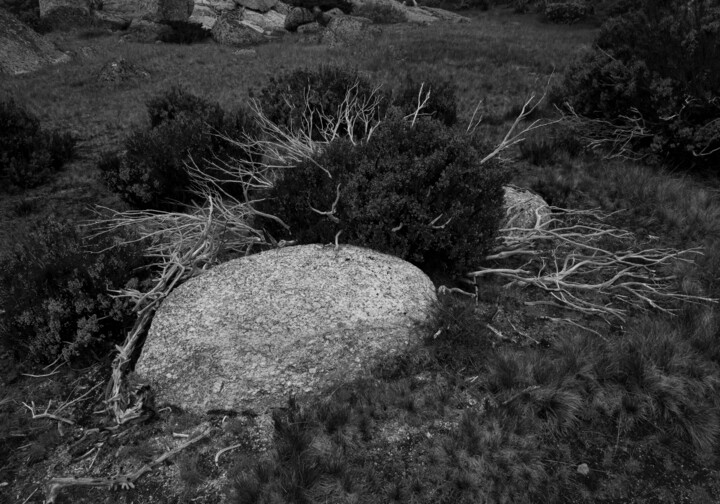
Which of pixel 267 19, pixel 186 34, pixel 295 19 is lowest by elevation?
pixel 186 34

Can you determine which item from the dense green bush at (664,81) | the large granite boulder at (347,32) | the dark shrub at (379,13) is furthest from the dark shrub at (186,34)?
the dense green bush at (664,81)

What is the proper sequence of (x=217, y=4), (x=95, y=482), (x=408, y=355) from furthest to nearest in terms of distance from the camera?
1. (x=217, y=4)
2. (x=408, y=355)
3. (x=95, y=482)

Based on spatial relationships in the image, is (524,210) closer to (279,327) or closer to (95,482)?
(279,327)

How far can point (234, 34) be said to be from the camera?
74.2ft

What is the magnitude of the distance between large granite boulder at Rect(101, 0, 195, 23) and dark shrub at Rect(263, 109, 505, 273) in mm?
25482

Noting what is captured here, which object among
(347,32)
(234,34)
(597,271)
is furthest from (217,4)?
(597,271)

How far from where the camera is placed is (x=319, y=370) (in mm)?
4203

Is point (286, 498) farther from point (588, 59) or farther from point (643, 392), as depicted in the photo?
point (588, 59)

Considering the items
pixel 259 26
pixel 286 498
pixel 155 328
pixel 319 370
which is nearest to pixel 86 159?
pixel 155 328

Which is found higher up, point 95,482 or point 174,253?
point 174,253

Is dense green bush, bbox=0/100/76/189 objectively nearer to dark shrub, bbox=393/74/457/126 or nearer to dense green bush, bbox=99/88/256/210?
dense green bush, bbox=99/88/256/210

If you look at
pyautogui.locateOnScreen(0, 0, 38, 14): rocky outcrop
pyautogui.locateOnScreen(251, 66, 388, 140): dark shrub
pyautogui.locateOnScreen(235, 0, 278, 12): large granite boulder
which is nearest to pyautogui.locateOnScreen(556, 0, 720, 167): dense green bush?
pyautogui.locateOnScreen(251, 66, 388, 140): dark shrub

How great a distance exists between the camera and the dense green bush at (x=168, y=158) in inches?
304

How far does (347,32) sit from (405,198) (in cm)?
1909
